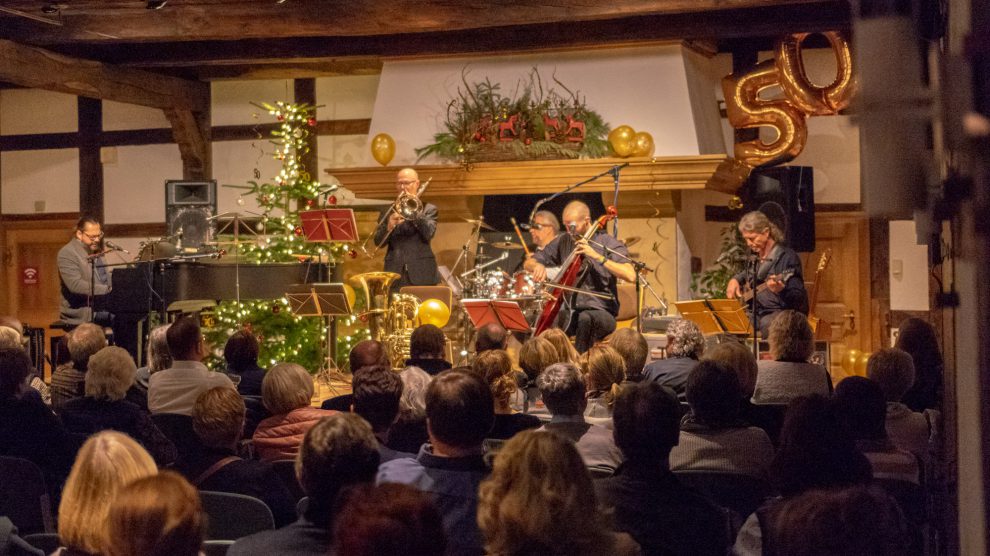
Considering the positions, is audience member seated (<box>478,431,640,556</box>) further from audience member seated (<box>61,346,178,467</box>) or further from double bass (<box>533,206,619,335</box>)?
double bass (<box>533,206,619,335</box>)

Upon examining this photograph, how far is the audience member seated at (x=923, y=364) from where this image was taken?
15.3ft

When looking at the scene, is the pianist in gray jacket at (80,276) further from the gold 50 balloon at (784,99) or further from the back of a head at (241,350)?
the gold 50 balloon at (784,99)

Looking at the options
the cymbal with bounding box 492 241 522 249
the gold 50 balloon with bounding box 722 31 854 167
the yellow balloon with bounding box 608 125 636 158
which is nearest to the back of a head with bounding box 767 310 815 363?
the cymbal with bounding box 492 241 522 249

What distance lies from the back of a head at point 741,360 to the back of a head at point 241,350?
2.25m

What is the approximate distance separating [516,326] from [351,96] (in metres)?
5.25

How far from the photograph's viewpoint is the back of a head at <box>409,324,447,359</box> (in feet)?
16.9

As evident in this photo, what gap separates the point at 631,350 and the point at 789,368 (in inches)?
29.2

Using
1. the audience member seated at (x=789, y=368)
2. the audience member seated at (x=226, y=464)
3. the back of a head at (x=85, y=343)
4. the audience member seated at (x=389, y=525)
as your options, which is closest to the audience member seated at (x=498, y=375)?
the audience member seated at (x=789, y=368)

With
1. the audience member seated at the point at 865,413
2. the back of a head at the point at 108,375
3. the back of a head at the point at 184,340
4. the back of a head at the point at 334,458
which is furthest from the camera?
the back of a head at the point at 184,340

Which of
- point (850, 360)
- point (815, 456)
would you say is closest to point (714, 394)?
point (815, 456)

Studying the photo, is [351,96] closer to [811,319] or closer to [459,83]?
[459,83]

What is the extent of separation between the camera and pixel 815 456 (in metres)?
2.69

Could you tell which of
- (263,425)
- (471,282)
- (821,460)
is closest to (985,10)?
(821,460)

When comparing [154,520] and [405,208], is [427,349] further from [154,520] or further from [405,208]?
[405,208]
